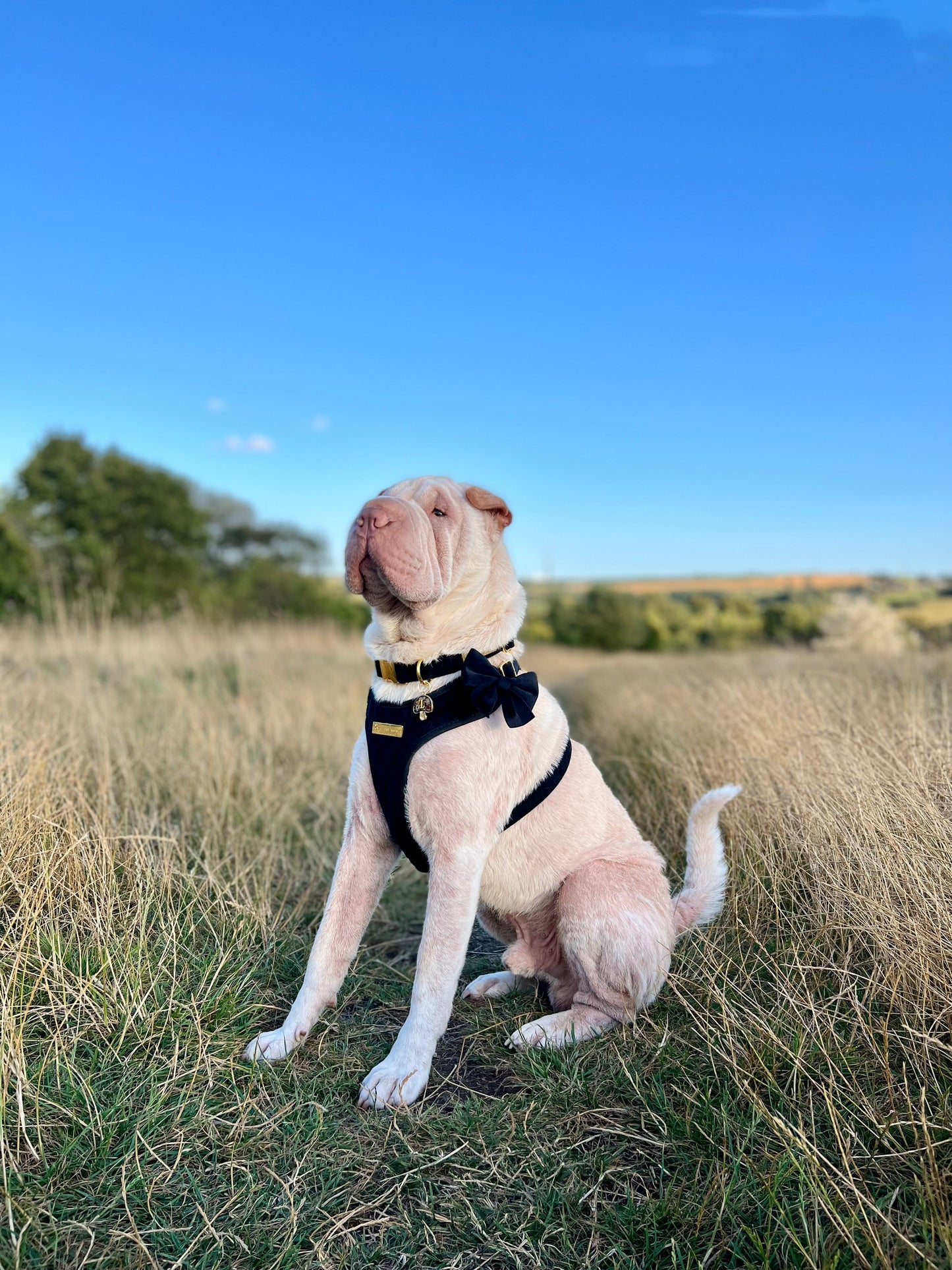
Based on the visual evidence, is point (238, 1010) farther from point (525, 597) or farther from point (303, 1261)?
point (525, 597)

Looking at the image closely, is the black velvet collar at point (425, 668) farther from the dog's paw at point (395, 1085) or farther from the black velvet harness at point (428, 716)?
the dog's paw at point (395, 1085)

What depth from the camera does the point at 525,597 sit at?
2.92m

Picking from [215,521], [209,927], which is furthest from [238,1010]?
[215,521]

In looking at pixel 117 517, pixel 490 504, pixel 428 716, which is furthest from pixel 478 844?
pixel 117 517

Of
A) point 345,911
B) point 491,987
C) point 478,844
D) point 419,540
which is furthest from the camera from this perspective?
point 491,987

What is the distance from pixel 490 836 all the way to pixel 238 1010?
1.10 m

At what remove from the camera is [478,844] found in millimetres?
2547

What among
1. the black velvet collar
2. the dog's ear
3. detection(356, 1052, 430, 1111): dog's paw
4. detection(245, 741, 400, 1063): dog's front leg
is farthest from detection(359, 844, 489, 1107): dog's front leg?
the dog's ear

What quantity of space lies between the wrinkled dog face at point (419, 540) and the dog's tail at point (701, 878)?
1231mm

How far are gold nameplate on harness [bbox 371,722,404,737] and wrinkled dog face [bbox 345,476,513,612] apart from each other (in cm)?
38

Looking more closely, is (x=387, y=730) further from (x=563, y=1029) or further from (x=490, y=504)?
(x=563, y=1029)

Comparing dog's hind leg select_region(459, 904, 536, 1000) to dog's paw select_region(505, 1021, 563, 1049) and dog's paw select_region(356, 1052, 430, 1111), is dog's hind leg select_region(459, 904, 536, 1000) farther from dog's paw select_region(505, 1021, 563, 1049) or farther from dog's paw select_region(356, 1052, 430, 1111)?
dog's paw select_region(356, 1052, 430, 1111)

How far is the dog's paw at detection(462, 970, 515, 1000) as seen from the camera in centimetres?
318

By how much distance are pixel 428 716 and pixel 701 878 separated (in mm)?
1220
